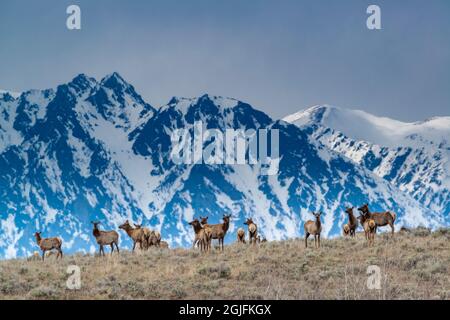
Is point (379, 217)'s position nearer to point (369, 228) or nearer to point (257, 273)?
point (369, 228)

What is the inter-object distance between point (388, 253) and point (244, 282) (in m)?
7.87

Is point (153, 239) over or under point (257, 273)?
over

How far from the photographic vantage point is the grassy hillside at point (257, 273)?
23062mm

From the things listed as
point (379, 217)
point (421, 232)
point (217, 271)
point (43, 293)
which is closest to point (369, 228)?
point (379, 217)

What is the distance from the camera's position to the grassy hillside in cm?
2306

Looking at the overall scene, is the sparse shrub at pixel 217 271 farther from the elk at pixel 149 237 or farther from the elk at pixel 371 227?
the elk at pixel 149 237

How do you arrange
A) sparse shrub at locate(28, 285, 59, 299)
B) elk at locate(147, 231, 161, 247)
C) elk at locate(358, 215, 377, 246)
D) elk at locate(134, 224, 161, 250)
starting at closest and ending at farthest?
sparse shrub at locate(28, 285, 59, 299), elk at locate(358, 215, 377, 246), elk at locate(134, 224, 161, 250), elk at locate(147, 231, 161, 247)

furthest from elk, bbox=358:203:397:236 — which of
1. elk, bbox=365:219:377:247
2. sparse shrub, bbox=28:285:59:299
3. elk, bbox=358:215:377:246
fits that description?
sparse shrub, bbox=28:285:59:299

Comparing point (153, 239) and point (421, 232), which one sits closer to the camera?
point (421, 232)

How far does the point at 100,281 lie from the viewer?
2503 centimetres

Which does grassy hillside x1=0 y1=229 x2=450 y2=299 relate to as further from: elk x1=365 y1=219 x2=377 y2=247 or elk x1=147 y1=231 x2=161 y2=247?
elk x1=147 y1=231 x2=161 y2=247

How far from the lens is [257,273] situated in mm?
26719
